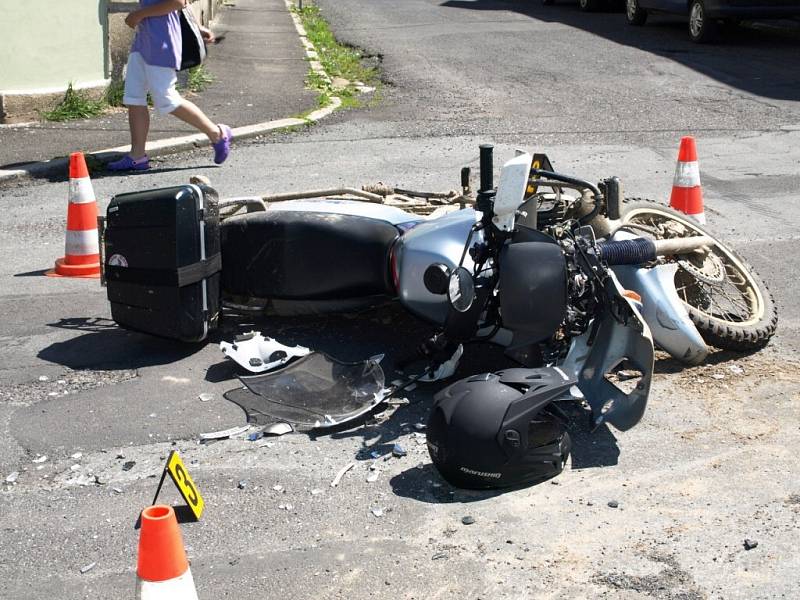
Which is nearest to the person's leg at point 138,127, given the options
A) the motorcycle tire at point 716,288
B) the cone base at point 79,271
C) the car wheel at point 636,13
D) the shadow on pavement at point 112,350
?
the cone base at point 79,271

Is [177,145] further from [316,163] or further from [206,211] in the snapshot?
[206,211]

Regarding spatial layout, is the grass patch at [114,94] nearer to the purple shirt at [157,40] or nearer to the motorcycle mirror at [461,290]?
the purple shirt at [157,40]

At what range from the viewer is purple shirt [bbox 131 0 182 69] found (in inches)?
364

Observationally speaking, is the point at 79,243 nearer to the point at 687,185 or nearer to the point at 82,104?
the point at 687,185

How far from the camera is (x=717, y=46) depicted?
16688mm

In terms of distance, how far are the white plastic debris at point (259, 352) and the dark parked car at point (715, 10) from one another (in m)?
12.7

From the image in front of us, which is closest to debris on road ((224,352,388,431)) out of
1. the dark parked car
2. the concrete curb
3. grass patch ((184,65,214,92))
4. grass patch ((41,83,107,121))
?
the concrete curb

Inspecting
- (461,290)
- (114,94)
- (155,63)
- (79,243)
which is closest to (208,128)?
(155,63)

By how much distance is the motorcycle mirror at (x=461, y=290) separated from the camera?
5.00 m

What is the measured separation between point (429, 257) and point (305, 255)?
0.82 metres

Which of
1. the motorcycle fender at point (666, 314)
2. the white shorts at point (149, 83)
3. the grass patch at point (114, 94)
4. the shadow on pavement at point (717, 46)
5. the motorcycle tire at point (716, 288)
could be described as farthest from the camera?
the shadow on pavement at point (717, 46)

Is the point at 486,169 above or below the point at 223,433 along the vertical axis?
above

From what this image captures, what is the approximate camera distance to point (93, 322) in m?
6.36

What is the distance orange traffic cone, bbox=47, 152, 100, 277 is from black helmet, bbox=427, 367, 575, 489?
11.4 ft
